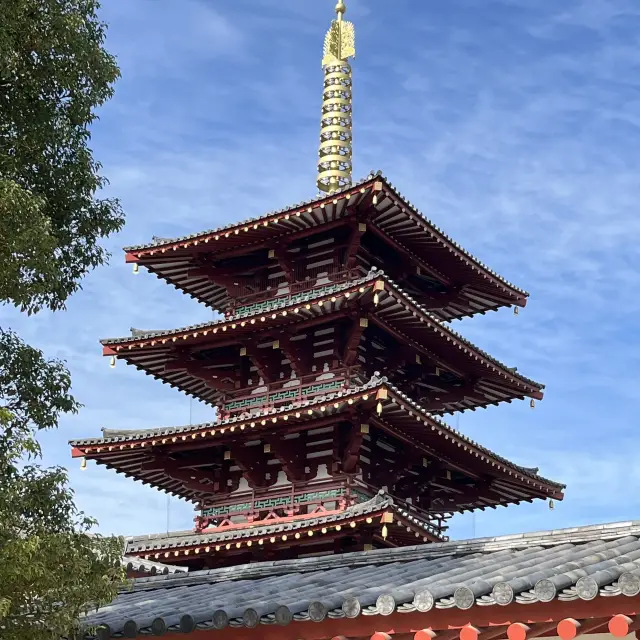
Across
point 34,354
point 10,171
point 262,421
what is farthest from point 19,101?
point 262,421

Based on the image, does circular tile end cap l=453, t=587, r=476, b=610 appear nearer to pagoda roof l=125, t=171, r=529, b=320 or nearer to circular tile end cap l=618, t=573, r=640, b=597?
circular tile end cap l=618, t=573, r=640, b=597

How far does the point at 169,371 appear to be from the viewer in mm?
27516

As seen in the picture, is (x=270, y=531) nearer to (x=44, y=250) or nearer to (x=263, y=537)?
(x=263, y=537)

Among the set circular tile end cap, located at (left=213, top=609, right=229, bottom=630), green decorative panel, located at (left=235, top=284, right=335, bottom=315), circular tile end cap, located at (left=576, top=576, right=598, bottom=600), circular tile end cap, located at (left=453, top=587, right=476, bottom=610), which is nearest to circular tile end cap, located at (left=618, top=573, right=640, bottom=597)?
circular tile end cap, located at (left=576, top=576, right=598, bottom=600)

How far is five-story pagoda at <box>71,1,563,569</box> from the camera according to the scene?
23.1m

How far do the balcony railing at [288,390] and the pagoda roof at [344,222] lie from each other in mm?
3190

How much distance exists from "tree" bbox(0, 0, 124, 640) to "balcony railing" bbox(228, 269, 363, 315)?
38.2ft

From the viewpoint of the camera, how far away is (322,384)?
2455cm

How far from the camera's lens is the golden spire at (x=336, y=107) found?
30.0 meters

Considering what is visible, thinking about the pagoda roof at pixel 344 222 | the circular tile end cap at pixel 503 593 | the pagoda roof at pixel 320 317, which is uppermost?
the pagoda roof at pixel 344 222

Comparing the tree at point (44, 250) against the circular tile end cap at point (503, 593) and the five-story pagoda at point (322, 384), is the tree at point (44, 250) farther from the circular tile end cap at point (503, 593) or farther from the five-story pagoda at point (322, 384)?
the five-story pagoda at point (322, 384)

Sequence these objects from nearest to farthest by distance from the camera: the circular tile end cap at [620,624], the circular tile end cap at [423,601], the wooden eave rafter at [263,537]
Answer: the circular tile end cap at [620,624], the circular tile end cap at [423,601], the wooden eave rafter at [263,537]

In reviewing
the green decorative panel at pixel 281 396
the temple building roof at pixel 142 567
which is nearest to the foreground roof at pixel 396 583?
the green decorative panel at pixel 281 396

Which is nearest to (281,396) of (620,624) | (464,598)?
(464,598)
